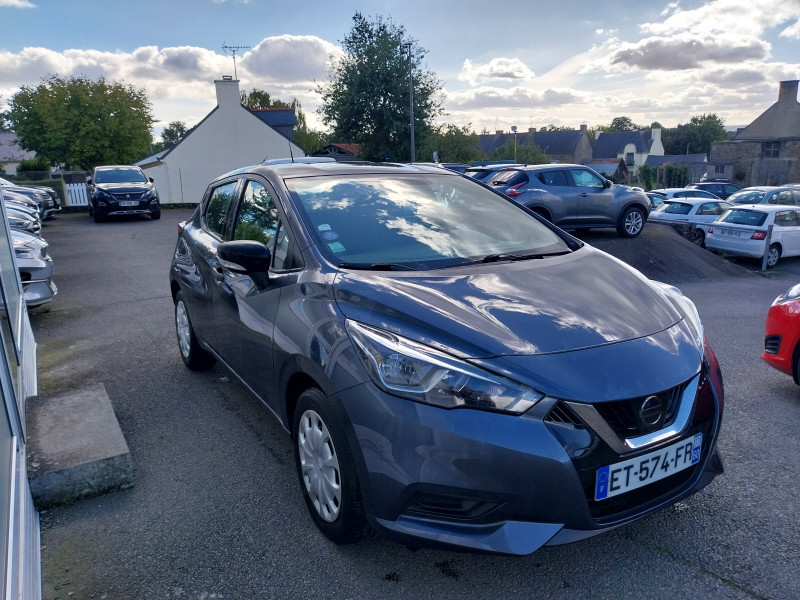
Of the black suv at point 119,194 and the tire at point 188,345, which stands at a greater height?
the black suv at point 119,194

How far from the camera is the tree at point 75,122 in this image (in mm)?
32688

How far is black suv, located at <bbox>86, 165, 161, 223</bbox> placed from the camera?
1958cm

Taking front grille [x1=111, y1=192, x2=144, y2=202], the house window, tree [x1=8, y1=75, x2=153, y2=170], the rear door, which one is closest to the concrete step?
the rear door

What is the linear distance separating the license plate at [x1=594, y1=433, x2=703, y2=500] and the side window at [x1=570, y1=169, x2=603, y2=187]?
11.2 m

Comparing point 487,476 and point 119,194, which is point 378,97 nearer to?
Answer: point 119,194

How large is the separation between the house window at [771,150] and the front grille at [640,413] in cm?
5416

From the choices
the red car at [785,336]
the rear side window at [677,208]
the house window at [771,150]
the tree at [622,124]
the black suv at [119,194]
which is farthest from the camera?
the tree at [622,124]

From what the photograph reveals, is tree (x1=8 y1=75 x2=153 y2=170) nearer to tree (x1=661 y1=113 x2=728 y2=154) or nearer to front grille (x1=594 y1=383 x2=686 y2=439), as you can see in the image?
front grille (x1=594 y1=383 x2=686 y2=439)

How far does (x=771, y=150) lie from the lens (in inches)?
1871

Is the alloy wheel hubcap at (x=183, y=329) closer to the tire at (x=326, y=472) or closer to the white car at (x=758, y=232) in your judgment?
the tire at (x=326, y=472)

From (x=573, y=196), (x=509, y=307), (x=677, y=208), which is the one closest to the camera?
(x=509, y=307)

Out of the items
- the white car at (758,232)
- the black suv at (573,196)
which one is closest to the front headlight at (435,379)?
the black suv at (573,196)

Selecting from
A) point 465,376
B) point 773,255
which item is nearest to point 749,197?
point 773,255

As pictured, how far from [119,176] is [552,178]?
14.9 metres
